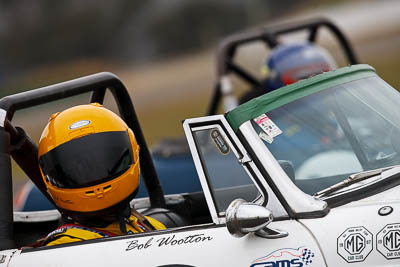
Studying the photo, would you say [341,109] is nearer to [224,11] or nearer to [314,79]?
[314,79]

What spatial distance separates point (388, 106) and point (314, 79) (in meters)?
0.40

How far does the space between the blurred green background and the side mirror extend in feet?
64.6

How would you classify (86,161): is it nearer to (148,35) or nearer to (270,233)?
(270,233)

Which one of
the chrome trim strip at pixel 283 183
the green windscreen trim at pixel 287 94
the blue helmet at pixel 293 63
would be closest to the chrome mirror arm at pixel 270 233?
the chrome trim strip at pixel 283 183

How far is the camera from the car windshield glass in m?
3.97

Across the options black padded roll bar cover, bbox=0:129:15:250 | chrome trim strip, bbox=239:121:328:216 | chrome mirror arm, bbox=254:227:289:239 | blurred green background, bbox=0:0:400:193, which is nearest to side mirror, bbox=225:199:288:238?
chrome mirror arm, bbox=254:227:289:239

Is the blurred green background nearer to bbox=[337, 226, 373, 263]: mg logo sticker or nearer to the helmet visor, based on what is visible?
the helmet visor

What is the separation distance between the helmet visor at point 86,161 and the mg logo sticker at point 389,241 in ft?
4.37

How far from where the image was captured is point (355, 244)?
11.7 feet

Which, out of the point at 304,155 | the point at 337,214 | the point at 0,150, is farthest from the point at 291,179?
the point at 304,155

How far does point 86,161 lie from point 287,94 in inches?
40.9

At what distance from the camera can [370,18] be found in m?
26.0

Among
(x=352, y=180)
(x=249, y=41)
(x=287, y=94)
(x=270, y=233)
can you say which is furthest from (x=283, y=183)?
(x=249, y=41)

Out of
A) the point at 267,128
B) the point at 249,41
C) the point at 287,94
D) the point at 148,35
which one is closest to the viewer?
the point at 267,128
